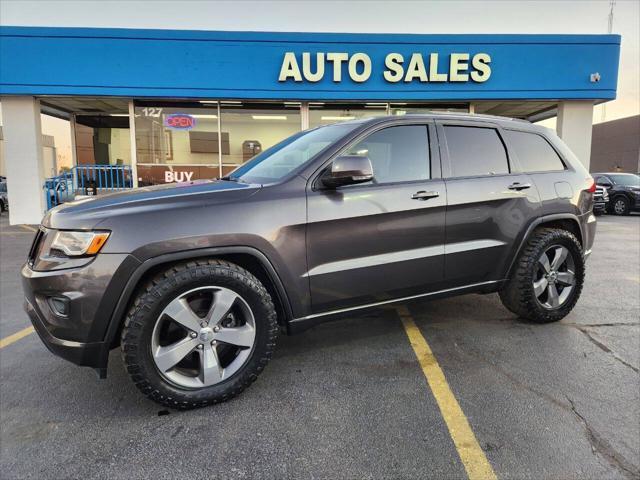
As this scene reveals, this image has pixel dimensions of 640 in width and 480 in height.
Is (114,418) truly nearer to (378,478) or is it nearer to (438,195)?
(378,478)

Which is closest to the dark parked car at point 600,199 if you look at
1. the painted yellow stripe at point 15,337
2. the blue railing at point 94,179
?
the blue railing at point 94,179

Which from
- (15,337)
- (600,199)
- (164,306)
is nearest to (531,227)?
(164,306)

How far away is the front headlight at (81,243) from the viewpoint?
241 cm

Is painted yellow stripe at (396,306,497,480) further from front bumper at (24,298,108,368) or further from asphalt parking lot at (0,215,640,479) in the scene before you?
front bumper at (24,298,108,368)

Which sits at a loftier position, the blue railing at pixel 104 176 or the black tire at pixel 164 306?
the blue railing at pixel 104 176

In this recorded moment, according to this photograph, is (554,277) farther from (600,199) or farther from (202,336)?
(600,199)

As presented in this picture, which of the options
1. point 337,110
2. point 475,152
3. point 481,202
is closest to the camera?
point 481,202

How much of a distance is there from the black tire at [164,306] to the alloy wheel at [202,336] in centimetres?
3

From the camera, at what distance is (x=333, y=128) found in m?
3.52

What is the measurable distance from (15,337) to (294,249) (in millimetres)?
2856

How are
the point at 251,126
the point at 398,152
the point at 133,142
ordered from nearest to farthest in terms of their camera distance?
the point at 398,152 → the point at 133,142 → the point at 251,126

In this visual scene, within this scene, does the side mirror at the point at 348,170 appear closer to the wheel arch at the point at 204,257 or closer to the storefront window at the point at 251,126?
the wheel arch at the point at 204,257

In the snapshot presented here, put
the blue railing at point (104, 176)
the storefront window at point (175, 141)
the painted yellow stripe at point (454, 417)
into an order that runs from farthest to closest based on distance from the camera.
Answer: the blue railing at point (104, 176), the storefront window at point (175, 141), the painted yellow stripe at point (454, 417)

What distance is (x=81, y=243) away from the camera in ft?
7.95
